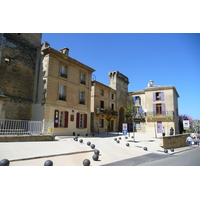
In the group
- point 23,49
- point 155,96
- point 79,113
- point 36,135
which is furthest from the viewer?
point 155,96

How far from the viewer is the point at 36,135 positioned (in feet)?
32.1

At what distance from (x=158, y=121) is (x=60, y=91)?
18.5m

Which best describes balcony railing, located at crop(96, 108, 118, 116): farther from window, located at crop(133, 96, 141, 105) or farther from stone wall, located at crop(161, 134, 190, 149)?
stone wall, located at crop(161, 134, 190, 149)

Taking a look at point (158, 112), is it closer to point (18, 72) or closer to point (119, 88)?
point (119, 88)

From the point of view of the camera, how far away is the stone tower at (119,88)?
28828 mm

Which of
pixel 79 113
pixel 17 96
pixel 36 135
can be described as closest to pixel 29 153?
pixel 36 135

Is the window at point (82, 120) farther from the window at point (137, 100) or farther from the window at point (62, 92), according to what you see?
the window at point (137, 100)

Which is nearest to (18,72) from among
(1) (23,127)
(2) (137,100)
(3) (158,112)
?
(1) (23,127)

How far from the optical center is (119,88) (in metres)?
29.7

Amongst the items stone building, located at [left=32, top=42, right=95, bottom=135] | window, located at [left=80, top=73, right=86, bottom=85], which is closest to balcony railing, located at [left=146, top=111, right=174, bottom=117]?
stone building, located at [left=32, top=42, right=95, bottom=135]

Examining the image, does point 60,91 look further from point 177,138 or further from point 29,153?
point 177,138

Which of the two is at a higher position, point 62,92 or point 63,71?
point 63,71

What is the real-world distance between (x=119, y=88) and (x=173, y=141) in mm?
17058

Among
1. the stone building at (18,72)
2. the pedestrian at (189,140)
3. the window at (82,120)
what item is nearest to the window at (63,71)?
the stone building at (18,72)
